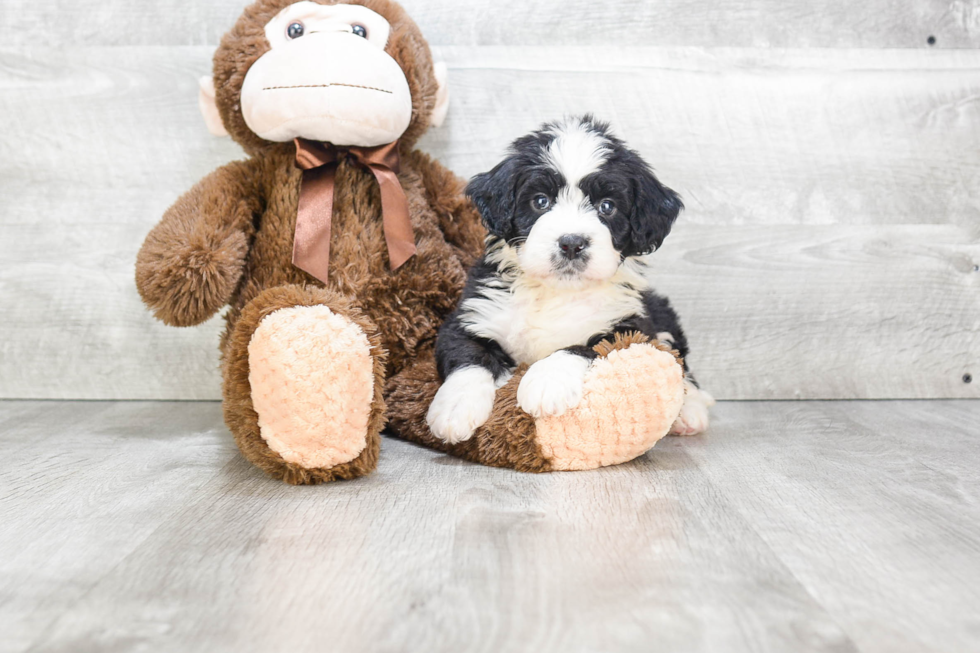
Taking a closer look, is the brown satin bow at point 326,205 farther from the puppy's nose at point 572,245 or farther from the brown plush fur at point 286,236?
the puppy's nose at point 572,245

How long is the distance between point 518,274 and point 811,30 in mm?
1169

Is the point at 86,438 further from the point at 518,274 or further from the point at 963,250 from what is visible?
the point at 963,250

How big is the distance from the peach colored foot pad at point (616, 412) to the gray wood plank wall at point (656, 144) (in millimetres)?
766

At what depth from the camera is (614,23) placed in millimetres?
2150

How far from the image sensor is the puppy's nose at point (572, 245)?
1427 mm

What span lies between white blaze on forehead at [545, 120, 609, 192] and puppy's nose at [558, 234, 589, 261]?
11 centimetres

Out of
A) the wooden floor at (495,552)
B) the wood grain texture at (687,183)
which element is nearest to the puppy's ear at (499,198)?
the wooden floor at (495,552)

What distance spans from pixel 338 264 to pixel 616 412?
2.18ft

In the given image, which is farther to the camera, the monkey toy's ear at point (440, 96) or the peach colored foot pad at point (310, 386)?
the monkey toy's ear at point (440, 96)

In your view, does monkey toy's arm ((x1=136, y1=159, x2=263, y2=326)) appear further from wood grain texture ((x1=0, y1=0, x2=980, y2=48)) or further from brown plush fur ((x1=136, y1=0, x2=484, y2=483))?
wood grain texture ((x1=0, y1=0, x2=980, y2=48))

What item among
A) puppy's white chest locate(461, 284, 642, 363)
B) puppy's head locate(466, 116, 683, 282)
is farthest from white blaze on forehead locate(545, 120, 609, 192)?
puppy's white chest locate(461, 284, 642, 363)

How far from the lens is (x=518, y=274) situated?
1608mm

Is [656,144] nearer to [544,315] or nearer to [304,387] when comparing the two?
[544,315]

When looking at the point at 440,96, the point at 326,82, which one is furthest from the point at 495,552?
the point at 440,96
